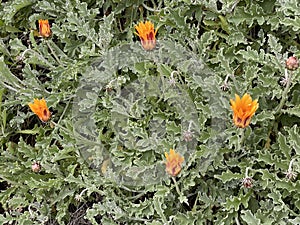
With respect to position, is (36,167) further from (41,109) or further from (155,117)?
(155,117)

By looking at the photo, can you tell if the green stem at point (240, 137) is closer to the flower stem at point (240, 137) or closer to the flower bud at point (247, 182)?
the flower stem at point (240, 137)

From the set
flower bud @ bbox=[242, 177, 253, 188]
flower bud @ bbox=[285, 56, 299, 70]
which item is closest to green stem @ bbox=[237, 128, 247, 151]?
flower bud @ bbox=[242, 177, 253, 188]

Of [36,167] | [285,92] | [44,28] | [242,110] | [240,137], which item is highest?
[44,28]

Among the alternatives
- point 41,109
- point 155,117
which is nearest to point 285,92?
point 155,117

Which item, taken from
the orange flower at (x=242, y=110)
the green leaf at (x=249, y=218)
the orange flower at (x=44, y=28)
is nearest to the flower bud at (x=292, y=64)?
the orange flower at (x=242, y=110)

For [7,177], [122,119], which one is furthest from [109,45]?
[7,177]

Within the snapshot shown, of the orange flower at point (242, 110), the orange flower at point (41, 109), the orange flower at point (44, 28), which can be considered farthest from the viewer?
the orange flower at point (44, 28)

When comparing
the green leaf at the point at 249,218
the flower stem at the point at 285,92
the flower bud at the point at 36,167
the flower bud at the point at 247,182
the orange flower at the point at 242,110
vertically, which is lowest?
the flower bud at the point at 36,167

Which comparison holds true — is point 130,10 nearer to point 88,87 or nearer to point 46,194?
point 88,87
